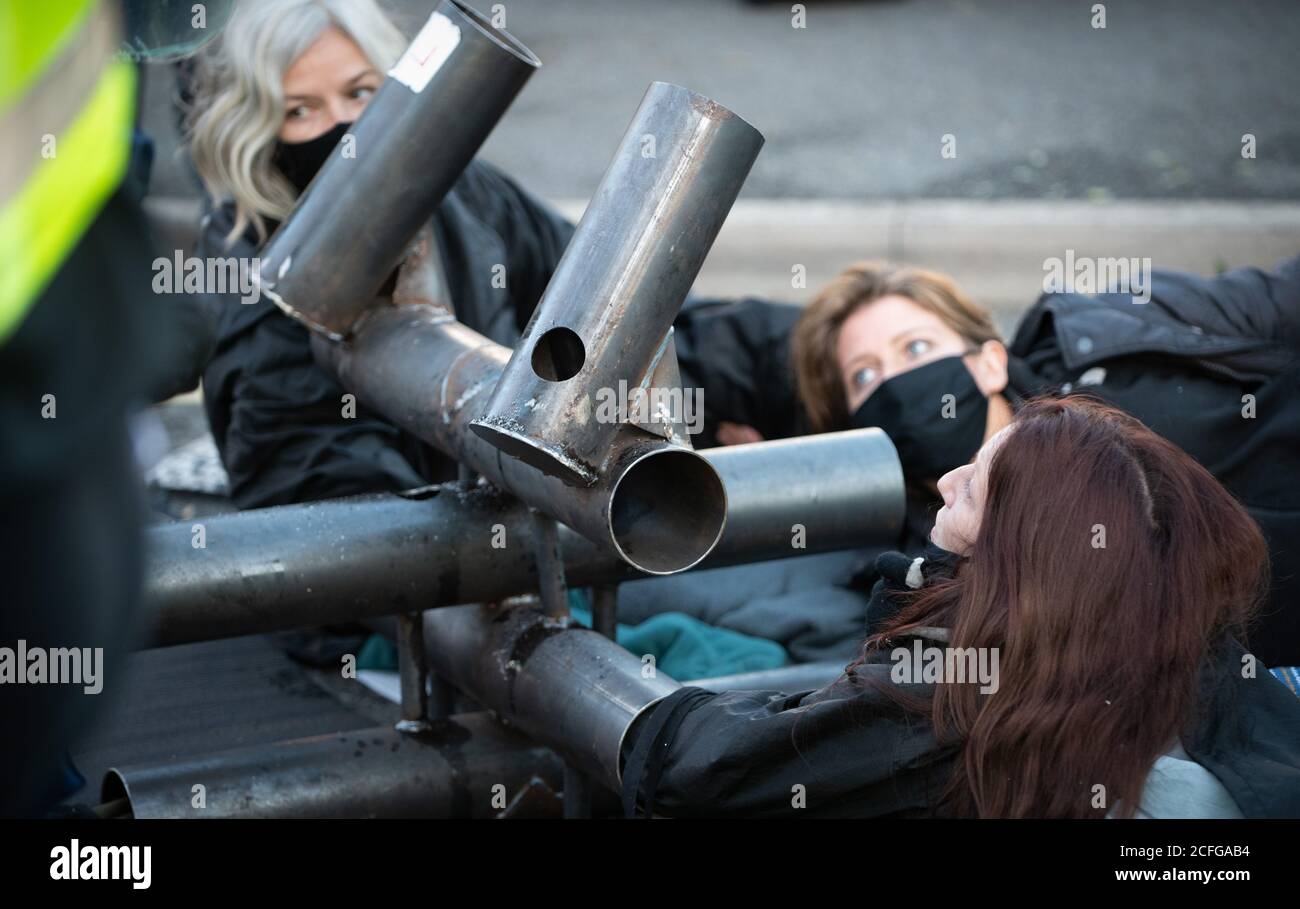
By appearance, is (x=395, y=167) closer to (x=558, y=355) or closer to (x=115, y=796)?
(x=558, y=355)

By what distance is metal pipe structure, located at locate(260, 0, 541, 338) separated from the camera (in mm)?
2215

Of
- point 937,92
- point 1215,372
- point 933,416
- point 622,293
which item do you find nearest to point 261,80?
point 933,416

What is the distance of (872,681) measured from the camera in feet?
5.67

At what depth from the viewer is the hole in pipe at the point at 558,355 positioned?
1791mm

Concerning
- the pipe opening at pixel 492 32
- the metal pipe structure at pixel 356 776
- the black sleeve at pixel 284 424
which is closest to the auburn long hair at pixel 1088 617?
the metal pipe structure at pixel 356 776

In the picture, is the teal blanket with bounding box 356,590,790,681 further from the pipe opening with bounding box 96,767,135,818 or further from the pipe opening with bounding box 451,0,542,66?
the pipe opening with bounding box 451,0,542,66

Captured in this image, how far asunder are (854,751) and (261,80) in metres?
1.93

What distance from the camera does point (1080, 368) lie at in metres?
3.04

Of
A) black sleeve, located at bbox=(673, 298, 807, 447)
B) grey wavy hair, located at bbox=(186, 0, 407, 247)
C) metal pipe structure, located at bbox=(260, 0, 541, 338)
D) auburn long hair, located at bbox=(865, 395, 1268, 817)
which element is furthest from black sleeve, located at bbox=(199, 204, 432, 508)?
auburn long hair, located at bbox=(865, 395, 1268, 817)

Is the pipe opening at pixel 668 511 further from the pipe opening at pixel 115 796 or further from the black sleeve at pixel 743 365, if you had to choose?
the black sleeve at pixel 743 365

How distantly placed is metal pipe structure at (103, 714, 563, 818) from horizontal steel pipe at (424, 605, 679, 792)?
6cm

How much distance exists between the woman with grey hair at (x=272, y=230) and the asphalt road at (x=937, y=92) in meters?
2.90
